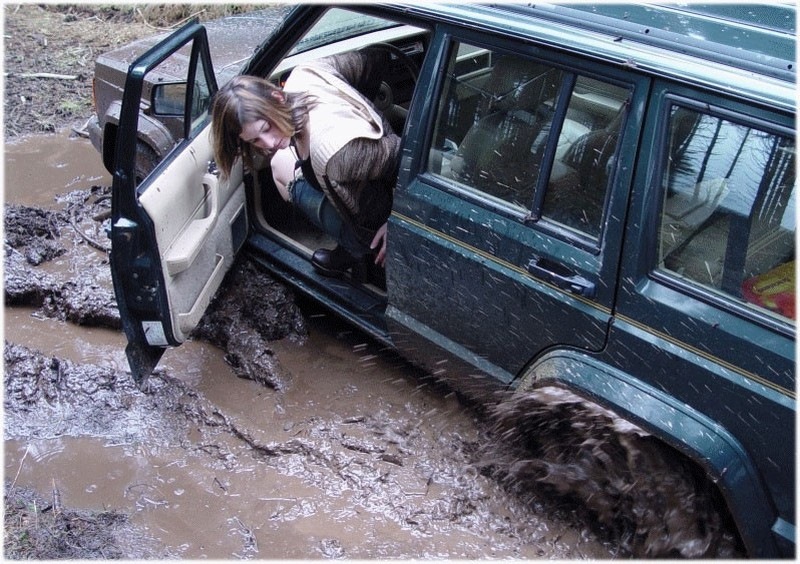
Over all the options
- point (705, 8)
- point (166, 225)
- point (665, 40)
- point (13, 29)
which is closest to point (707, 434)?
point (665, 40)

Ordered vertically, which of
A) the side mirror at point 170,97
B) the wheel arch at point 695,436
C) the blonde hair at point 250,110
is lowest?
the wheel arch at point 695,436

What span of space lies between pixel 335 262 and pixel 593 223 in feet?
4.68

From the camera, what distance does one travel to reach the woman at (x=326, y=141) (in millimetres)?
3133

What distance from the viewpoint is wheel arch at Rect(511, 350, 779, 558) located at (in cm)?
233

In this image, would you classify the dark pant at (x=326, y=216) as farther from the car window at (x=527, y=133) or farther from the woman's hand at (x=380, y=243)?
the car window at (x=527, y=133)

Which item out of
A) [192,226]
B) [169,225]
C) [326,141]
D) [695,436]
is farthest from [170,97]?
[695,436]

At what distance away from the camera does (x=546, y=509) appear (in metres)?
2.99

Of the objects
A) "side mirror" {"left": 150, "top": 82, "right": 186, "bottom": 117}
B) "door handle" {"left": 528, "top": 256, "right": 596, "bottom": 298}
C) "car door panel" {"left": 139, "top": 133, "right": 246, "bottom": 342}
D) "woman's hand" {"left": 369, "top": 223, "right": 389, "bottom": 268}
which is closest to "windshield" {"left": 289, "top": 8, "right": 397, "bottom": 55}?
"side mirror" {"left": 150, "top": 82, "right": 186, "bottom": 117}

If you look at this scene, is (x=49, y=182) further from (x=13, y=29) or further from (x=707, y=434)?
(x=707, y=434)

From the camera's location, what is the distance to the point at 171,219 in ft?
10.4

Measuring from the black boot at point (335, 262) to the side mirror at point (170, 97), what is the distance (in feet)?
2.97

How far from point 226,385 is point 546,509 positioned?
60.7 inches

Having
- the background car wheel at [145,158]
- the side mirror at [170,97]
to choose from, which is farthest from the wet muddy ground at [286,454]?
the side mirror at [170,97]

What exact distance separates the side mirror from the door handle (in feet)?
6.21
